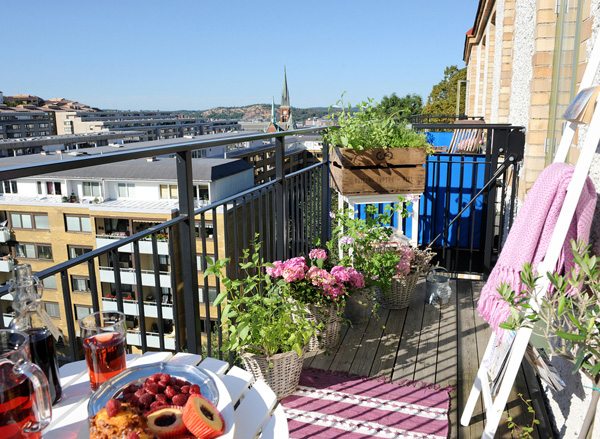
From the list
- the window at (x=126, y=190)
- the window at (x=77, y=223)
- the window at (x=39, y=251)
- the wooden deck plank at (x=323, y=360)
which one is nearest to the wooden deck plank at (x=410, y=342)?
the wooden deck plank at (x=323, y=360)

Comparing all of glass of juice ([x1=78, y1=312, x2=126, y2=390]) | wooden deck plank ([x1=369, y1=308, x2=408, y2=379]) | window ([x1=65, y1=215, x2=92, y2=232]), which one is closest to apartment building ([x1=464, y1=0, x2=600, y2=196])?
wooden deck plank ([x1=369, y1=308, x2=408, y2=379])

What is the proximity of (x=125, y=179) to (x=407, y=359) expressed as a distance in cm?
2236

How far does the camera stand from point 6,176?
1.03 meters

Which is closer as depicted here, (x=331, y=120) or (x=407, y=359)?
(x=407, y=359)

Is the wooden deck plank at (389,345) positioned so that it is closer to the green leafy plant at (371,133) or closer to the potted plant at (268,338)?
the potted plant at (268,338)

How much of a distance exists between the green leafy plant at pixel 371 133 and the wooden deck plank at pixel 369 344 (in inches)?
47.0

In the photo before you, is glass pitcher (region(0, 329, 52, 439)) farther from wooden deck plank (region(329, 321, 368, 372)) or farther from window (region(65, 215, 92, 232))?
window (region(65, 215, 92, 232))

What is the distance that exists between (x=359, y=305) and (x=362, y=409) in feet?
3.12

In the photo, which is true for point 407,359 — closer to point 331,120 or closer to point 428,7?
point 331,120

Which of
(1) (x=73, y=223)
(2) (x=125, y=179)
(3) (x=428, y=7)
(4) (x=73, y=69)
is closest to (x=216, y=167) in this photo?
Answer: (3) (x=428, y=7)

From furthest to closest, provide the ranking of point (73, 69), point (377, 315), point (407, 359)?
point (73, 69) → point (377, 315) → point (407, 359)

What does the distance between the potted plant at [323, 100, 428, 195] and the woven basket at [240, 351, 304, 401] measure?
1193 millimetres

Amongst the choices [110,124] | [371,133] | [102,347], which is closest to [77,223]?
[371,133]

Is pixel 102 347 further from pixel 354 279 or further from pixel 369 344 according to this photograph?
pixel 369 344
